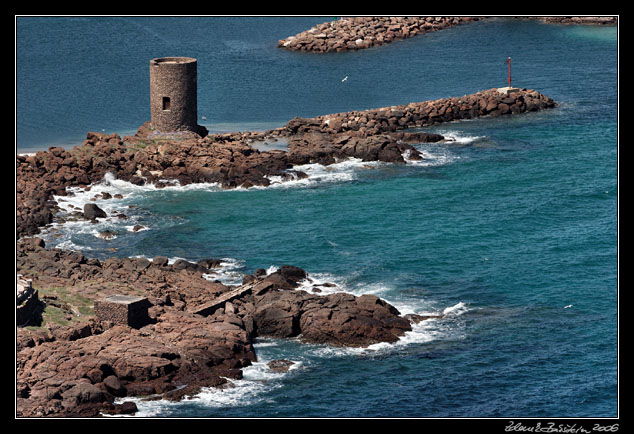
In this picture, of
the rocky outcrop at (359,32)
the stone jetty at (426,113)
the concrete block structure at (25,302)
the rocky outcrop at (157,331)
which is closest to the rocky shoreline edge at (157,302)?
the rocky outcrop at (157,331)

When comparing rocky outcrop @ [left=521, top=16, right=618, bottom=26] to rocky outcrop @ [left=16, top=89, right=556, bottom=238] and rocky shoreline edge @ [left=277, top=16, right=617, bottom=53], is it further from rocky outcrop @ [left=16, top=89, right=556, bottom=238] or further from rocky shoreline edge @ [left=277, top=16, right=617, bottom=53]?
rocky outcrop @ [left=16, top=89, right=556, bottom=238]

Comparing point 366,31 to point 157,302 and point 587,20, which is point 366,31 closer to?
point 587,20

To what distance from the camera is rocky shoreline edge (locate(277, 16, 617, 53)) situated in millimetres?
169625

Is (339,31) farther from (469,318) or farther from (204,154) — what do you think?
(469,318)

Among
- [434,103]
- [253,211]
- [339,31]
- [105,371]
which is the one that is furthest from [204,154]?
[339,31]

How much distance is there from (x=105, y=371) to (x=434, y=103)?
235 ft

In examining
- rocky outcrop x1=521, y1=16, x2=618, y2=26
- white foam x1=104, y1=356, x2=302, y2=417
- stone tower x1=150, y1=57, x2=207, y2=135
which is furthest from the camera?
rocky outcrop x1=521, y1=16, x2=618, y2=26

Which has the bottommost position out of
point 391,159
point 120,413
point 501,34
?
point 120,413

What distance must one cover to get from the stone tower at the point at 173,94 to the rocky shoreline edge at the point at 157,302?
4.15 ft

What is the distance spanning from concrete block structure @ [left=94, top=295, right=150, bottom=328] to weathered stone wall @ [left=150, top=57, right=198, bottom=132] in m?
40.8

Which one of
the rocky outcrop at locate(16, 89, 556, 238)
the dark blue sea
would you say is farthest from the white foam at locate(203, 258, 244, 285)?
the rocky outcrop at locate(16, 89, 556, 238)

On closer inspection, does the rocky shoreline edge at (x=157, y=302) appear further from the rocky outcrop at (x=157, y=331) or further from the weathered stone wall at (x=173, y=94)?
the weathered stone wall at (x=173, y=94)

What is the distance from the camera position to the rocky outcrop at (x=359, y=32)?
16962 cm

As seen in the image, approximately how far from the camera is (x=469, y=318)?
86.1 m
